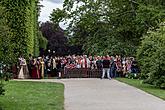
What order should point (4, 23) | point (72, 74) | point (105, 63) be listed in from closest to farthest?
point (4, 23), point (105, 63), point (72, 74)

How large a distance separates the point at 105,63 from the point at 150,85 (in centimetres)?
779

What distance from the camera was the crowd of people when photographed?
3450cm

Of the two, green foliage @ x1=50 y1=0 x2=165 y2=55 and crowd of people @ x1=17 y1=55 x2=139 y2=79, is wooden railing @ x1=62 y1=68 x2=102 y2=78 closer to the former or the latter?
crowd of people @ x1=17 y1=55 x2=139 y2=79

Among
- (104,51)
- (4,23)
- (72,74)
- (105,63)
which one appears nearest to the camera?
(4,23)

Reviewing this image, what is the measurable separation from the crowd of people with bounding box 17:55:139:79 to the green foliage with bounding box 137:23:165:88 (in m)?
8.09

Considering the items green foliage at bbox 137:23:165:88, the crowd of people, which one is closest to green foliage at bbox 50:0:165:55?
the crowd of people

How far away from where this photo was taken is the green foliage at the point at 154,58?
24.6m

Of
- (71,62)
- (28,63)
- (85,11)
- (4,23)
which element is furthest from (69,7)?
(4,23)

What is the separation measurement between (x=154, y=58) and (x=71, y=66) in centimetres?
1307

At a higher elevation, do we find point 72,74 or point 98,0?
point 98,0

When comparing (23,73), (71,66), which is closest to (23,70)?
(23,73)

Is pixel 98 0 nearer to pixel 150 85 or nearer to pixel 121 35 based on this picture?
pixel 121 35

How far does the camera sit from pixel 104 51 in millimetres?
45156

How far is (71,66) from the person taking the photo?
122 feet
